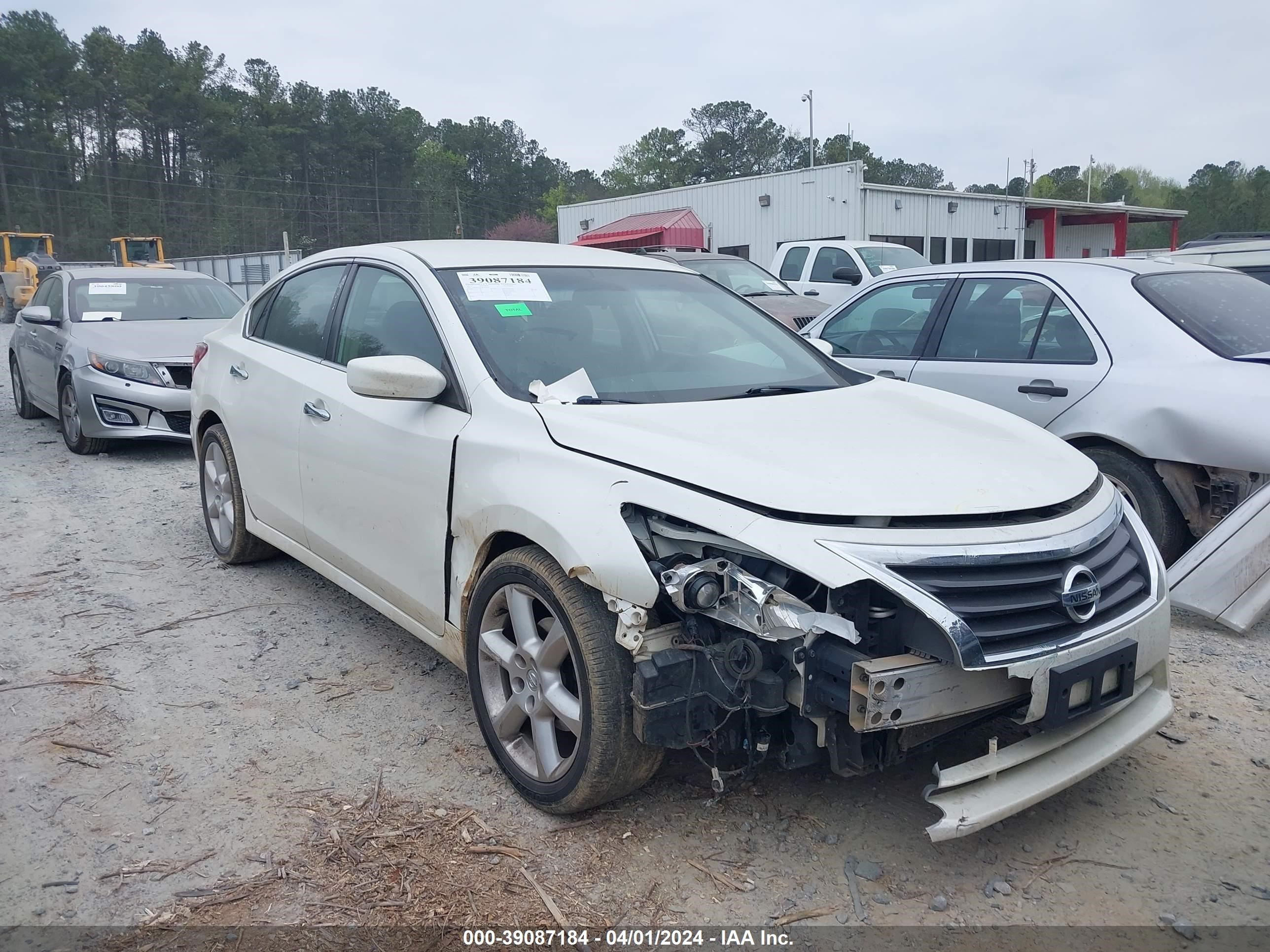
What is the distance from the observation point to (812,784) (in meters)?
3.14

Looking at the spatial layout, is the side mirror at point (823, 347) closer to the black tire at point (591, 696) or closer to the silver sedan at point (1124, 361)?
the silver sedan at point (1124, 361)

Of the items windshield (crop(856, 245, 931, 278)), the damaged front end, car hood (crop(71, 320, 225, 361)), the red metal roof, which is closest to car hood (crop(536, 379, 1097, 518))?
the damaged front end

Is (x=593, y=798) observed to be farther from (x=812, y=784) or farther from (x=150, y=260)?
(x=150, y=260)

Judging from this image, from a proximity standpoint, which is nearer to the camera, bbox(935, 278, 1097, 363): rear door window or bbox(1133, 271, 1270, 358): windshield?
bbox(1133, 271, 1270, 358): windshield

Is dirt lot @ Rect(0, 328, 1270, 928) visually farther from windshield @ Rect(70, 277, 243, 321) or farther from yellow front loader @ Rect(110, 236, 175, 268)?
yellow front loader @ Rect(110, 236, 175, 268)

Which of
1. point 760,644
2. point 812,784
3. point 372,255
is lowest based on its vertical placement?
point 812,784

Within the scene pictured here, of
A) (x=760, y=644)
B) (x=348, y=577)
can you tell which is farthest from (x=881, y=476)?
(x=348, y=577)

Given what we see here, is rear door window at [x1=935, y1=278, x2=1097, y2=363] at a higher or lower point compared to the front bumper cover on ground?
higher

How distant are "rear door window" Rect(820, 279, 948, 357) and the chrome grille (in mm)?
3398

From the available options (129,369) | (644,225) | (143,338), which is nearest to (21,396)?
(143,338)

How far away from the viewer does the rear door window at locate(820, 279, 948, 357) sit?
19.4 feet

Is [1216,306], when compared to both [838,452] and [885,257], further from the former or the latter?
[885,257]

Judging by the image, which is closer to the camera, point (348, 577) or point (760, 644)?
point (760, 644)

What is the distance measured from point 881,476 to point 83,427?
7472mm
